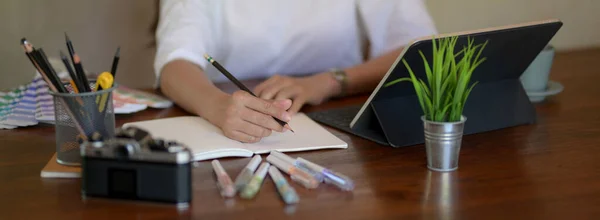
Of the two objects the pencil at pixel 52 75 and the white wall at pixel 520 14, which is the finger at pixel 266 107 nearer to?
the pencil at pixel 52 75

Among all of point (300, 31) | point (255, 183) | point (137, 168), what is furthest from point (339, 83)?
point (137, 168)

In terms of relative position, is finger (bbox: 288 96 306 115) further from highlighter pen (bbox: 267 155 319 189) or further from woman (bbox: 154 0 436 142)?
highlighter pen (bbox: 267 155 319 189)

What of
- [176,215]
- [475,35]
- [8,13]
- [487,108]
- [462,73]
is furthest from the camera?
[8,13]

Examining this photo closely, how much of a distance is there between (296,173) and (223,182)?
102 mm

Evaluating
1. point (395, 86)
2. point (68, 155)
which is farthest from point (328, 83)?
point (68, 155)

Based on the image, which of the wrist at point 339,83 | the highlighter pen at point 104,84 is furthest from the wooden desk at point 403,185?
the wrist at point 339,83

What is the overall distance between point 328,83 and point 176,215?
66cm

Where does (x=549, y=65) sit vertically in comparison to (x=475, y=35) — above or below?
below

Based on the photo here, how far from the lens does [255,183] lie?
87 cm

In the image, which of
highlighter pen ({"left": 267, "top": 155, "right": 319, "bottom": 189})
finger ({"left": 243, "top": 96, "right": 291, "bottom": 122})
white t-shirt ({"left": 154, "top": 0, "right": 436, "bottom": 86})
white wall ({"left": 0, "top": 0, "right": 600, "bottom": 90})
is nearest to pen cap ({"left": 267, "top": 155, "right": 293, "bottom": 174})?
highlighter pen ({"left": 267, "top": 155, "right": 319, "bottom": 189})

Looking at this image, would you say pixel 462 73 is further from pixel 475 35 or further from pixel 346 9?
pixel 346 9

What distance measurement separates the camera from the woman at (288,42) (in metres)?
1.37

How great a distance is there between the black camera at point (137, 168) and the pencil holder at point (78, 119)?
10cm

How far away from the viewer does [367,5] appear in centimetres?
164
